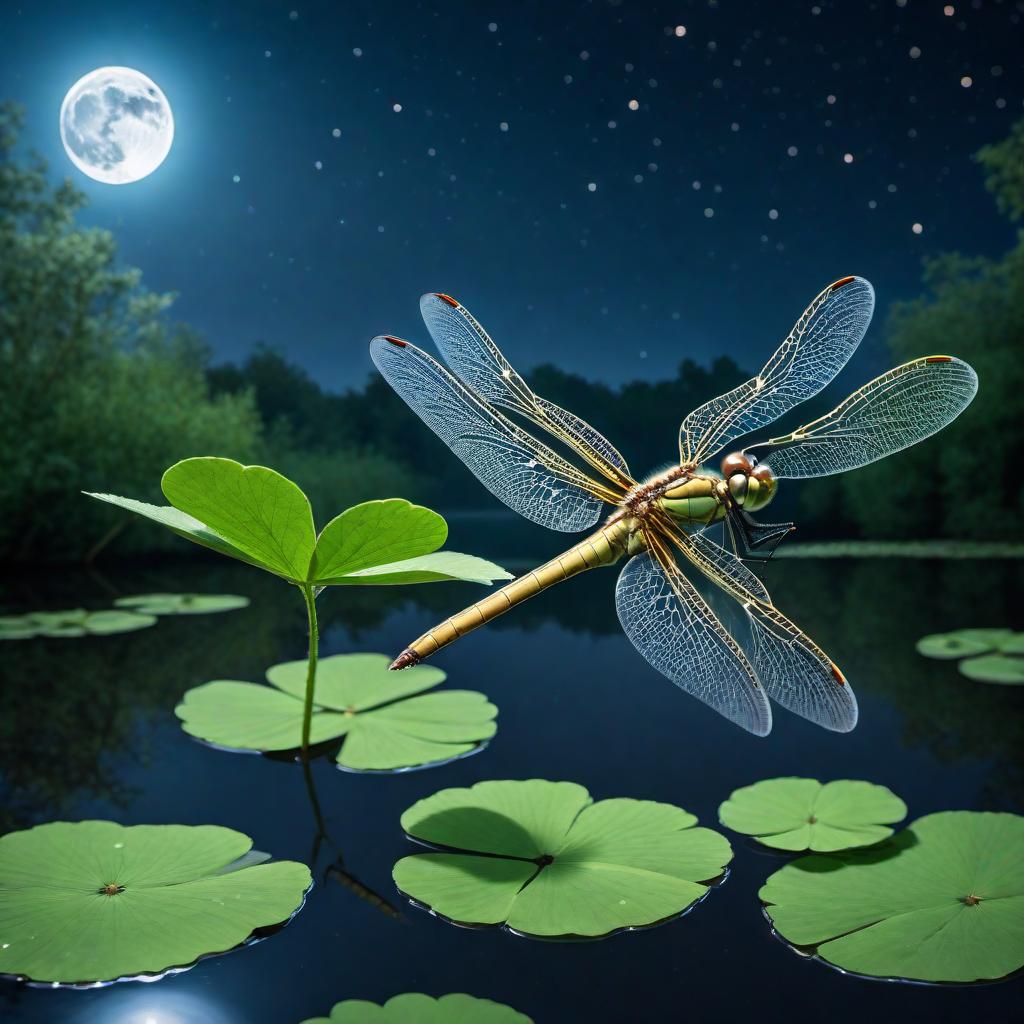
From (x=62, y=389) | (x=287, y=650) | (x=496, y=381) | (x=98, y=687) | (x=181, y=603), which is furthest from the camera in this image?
(x=62, y=389)

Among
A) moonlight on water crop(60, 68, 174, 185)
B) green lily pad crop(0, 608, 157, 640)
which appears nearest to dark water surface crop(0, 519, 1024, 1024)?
green lily pad crop(0, 608, 157, 640)

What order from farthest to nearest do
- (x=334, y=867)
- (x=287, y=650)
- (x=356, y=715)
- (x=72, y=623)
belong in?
(x=72, y=623)
(x=287, y=650)
(x=356, y=715)
(x=334, y=867)

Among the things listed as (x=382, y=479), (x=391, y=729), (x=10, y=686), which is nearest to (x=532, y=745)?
(x=391, y=729)

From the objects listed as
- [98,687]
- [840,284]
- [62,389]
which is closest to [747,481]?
[840,284]

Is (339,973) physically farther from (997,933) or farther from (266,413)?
(266,413)

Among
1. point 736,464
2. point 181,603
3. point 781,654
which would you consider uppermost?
point 181,603

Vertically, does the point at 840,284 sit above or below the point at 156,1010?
above

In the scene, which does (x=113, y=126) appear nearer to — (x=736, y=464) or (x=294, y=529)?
(x=294, y=529)
